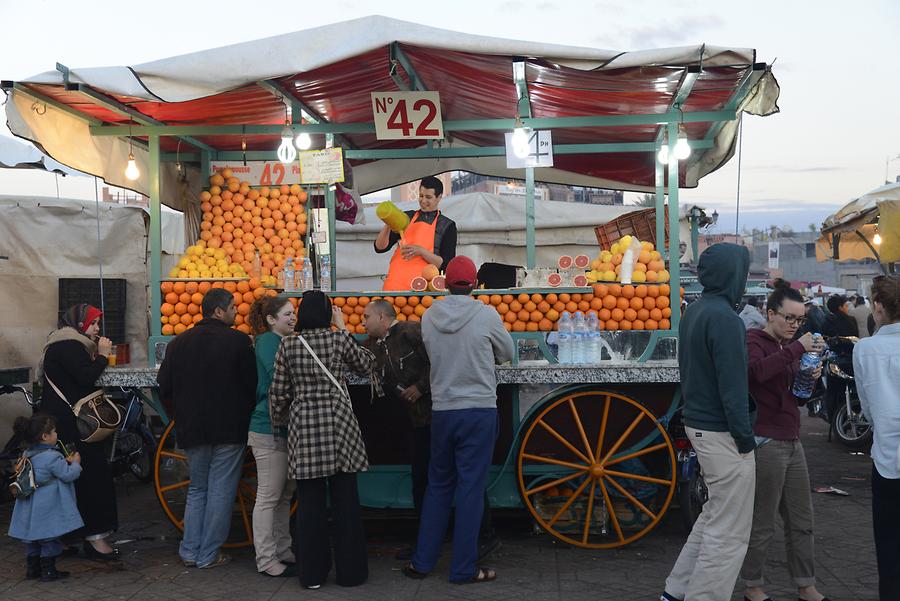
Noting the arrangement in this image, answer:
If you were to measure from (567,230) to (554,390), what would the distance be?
653 cm

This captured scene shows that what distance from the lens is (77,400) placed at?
6004 millimetres

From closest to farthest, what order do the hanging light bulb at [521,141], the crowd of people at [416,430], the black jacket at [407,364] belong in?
the crowd of people at [416,430] < the black jacket at [407,364] < the hanging light bulb at [521,141]

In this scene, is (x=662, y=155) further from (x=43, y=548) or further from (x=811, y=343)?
(x=43, y=548)

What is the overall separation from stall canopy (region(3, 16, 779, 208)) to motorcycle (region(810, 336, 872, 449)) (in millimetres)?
3103

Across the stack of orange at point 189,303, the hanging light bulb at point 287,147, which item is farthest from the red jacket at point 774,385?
the hanging light bulb at point 287,147

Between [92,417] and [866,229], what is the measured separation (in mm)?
12620

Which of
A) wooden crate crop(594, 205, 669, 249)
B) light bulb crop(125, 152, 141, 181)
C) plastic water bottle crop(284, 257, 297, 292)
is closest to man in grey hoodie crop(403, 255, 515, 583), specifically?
plastic water bottle crop(284, 257, 297, 292)

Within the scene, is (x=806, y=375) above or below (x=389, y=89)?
below

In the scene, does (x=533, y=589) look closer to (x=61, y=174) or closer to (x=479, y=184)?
(x=61, y=174)

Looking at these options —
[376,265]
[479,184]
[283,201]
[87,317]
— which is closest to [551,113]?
[283,201]

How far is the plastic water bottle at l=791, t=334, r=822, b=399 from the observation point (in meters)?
4.66

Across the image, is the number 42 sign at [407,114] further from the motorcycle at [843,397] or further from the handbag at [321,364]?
the motorcycle at [843,397]

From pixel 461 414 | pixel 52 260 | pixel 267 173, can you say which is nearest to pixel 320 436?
pixel 461 414

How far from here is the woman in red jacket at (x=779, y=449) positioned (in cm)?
459
